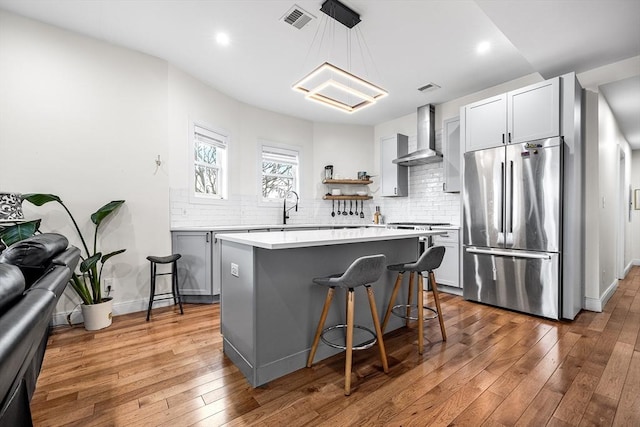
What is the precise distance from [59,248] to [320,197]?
4.41 meters

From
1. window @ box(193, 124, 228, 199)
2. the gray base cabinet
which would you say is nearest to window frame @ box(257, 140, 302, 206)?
window @ box(193, 124, 228, 199)

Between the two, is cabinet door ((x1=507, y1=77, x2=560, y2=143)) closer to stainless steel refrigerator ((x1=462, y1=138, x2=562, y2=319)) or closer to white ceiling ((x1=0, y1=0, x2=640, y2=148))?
stainless steel refrigerator ((x1=462, y1=138, x2=562, y2=319))

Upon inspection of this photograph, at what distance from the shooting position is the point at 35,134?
283cm

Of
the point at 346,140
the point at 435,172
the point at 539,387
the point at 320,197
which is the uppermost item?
the point at 346,140

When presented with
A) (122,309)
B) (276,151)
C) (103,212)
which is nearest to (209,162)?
(276,151)

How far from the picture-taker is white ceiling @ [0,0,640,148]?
8.55 ft

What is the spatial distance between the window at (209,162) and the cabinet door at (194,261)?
811 mm

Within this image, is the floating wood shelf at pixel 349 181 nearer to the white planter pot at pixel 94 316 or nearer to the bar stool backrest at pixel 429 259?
the bar stool backrest at pixel 429 259

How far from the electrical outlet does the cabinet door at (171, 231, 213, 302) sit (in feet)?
2.27

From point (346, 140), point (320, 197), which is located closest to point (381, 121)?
point (346, 140)

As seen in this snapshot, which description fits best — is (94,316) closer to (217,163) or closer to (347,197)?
(217,163)

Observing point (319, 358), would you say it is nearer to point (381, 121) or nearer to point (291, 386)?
point (291, 386)

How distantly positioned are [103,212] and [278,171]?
9.78 ft

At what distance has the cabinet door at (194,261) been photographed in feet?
12.1
